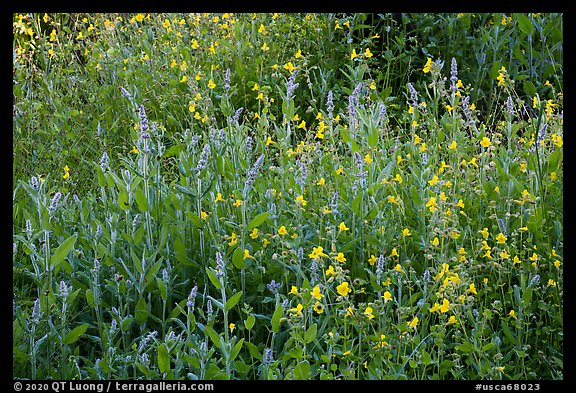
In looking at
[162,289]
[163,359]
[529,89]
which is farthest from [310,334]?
[529,89]

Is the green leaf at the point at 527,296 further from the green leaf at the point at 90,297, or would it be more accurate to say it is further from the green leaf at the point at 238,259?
the green leaf at the point at 90,297

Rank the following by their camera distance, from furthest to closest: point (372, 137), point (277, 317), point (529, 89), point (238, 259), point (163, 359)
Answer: point (529, 89) → point (372, 137) → point (238, 259) → point (277, 317) → point (163, 359)

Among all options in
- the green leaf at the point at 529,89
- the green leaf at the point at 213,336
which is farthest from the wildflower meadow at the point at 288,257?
the green leaf at the point at 529,89

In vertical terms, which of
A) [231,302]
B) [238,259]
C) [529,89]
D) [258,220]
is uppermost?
[529,89]

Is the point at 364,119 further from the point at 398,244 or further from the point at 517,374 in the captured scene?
the point at 517,374

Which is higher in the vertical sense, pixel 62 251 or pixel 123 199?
pixel 123 199

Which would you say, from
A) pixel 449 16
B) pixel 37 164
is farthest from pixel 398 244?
pixel 449 16

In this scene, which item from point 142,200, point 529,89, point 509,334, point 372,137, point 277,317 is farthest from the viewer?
point 529,89

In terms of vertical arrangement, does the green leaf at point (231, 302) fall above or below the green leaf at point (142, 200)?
below

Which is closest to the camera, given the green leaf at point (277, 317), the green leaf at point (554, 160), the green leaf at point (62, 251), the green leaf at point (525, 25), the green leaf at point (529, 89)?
the green leaf at point (277, 317)

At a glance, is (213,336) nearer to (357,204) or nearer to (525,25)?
(357,204)

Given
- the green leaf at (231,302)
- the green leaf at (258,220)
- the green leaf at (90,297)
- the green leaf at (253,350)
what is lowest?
the green leaf at (253,350)

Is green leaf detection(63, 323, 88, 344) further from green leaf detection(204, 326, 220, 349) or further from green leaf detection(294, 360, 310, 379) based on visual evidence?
green leaf detection(294, 360, 310, 379)
